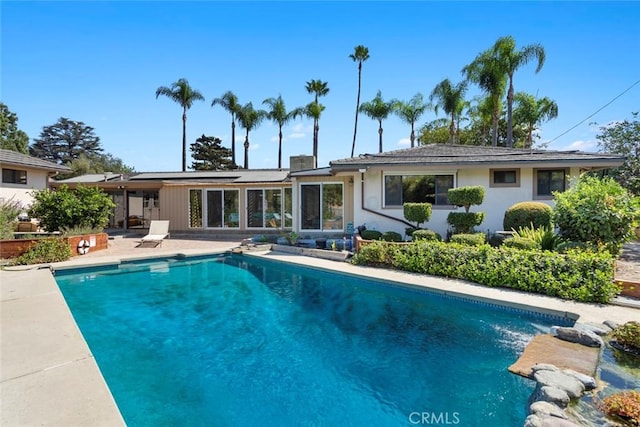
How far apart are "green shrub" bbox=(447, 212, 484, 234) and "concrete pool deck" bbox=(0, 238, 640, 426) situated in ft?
13.2

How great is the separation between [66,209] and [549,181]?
19099mm

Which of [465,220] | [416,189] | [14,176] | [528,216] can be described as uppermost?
[14,176]

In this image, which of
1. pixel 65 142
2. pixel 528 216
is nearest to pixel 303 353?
pixel 528 216

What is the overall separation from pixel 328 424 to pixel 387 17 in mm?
12982

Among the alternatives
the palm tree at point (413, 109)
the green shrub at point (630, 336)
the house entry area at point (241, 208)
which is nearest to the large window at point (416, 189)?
the house entry area at point (241, 208)

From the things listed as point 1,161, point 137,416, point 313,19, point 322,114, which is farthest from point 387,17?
point 322,114

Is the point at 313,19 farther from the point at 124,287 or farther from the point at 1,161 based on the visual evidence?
the point at 1,161

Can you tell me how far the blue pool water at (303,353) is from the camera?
13.7 ft

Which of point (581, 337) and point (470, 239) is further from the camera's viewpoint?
point (470, 239)

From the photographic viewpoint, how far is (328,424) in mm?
3934

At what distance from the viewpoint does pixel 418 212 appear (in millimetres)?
12492

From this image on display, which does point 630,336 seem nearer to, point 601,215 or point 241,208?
point 601,215

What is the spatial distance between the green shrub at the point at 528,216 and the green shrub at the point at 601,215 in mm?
1695

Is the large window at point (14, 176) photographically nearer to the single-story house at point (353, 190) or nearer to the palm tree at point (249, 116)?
the single-story house at point (353, 190)
